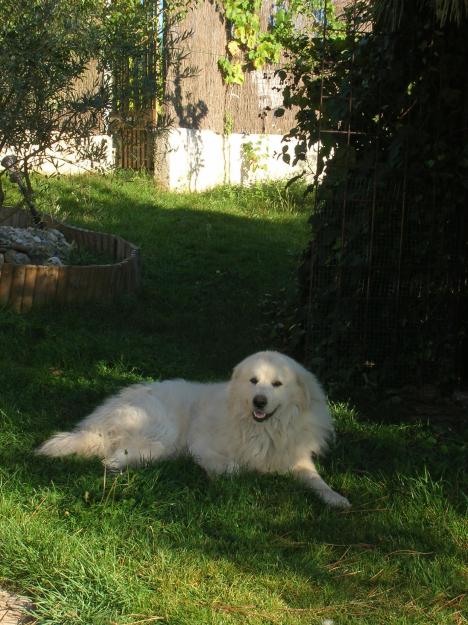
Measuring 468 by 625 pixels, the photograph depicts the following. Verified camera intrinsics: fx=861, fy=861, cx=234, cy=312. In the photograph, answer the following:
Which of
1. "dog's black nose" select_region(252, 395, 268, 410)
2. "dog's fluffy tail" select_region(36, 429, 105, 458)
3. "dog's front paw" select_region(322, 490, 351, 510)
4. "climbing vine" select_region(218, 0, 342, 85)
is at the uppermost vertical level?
"climbing vine" select_region(218, 0, 342, 85)

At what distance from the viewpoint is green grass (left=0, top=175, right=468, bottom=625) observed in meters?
3.40

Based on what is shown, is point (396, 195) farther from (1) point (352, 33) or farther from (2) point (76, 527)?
(2) point (76, 527)

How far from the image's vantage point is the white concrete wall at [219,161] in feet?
47.6

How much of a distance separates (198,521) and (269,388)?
939mm

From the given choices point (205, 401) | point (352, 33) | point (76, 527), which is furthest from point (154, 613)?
Result: point (352, 33)

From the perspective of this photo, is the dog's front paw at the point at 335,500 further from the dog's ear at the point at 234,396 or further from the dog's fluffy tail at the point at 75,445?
the dog's fluffy tail at the point at 75,445

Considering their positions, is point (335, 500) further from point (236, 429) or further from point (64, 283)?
point (64, 283)

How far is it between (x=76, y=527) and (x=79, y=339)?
3322 millimetres

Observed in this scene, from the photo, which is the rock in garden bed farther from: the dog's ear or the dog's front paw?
the dog's front paw

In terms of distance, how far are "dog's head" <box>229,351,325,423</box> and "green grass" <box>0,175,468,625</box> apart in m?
0.39

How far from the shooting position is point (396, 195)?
6496 mm

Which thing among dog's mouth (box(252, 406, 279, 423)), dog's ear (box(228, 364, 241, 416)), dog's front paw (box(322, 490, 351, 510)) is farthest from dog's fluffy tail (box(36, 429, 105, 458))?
dog's front paw (box(322, 490, 351, 510))

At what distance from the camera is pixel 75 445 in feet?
15.9

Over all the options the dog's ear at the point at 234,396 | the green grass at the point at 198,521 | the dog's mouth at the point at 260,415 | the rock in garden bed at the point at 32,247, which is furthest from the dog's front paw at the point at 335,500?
the rock in garden bed at the point at 32,247
